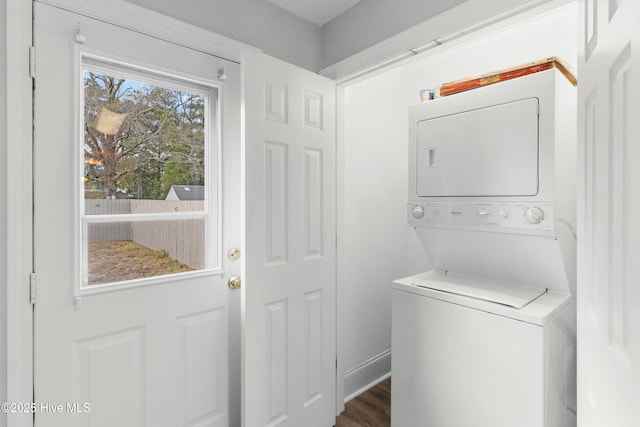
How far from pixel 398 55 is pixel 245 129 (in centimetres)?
94

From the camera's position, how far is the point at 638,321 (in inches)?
17.4

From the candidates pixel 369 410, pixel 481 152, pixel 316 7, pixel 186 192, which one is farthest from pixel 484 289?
pixel 316 7

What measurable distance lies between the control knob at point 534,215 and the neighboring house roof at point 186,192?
1591 mm

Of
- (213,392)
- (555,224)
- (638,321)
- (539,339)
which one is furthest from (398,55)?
(213,392)

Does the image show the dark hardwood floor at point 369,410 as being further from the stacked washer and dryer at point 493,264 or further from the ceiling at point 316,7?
the ceiling at point 316,7

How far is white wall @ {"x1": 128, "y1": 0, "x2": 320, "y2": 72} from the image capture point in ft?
5.27

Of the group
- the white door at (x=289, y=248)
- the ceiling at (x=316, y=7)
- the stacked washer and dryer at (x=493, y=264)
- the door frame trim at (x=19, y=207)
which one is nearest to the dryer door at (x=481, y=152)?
the stacked washer and dryer at (x=493, y=264)

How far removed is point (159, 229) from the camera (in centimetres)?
159

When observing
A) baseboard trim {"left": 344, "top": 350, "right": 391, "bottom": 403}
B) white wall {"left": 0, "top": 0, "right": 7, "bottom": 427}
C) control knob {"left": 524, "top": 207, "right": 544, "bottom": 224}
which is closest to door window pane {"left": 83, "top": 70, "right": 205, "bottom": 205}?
white wall {"left": 0, "top": 0, "right": 7, "bottom": 427}

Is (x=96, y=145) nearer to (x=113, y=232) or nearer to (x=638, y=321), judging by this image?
(x=113, y=232)

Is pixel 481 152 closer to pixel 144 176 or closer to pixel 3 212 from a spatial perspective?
pixel 144 176

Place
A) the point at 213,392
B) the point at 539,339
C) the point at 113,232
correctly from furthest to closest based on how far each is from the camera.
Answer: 1. the point at 213,392
2. the point at 113,232
3. the point at 539,339

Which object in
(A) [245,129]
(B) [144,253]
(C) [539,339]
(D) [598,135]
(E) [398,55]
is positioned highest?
(E) [398,55]

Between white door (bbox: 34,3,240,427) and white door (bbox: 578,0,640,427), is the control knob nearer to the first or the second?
white door (bbox: 578,0,640,427)
